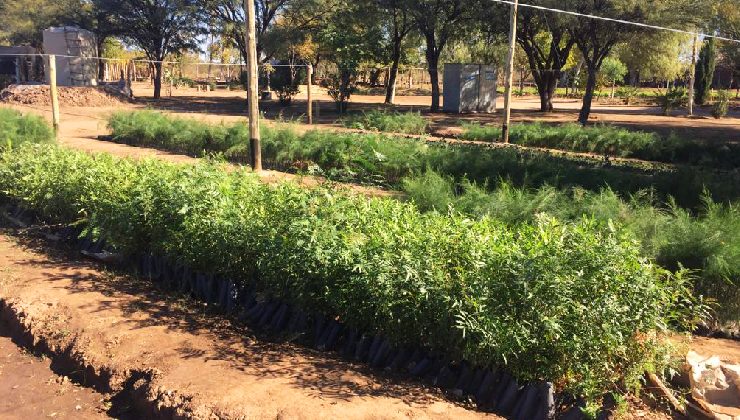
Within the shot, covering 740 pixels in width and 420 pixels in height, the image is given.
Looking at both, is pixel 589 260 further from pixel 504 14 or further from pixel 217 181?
pixel 504 14

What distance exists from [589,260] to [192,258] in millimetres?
3488

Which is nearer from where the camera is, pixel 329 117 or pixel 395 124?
pixel 395 124

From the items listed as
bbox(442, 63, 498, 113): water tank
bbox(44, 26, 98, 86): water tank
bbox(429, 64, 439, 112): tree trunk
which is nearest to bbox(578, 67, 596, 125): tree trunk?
bbox(442, 63, 498, 113): water tank

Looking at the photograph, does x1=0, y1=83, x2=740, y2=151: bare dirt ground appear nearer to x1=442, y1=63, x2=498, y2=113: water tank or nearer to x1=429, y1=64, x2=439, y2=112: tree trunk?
x1=429, y1=64, x2=439, y2=112: tree trunk

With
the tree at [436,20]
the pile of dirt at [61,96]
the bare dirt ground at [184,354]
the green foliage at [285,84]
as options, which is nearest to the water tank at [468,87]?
the tree at [436,20]

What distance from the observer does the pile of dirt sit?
1243 inches

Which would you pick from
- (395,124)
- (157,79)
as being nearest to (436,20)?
(395,124)

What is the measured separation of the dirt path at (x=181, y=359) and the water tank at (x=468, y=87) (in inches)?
1100

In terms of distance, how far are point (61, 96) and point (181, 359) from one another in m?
31.1

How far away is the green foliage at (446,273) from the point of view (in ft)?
12.5

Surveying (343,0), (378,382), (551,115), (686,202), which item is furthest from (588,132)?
(343,0)

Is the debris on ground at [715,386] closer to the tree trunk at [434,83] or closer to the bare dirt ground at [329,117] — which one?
the bare dirt ground at [329,117]

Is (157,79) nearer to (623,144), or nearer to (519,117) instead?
(519,117)

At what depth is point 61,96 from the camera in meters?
31.9
